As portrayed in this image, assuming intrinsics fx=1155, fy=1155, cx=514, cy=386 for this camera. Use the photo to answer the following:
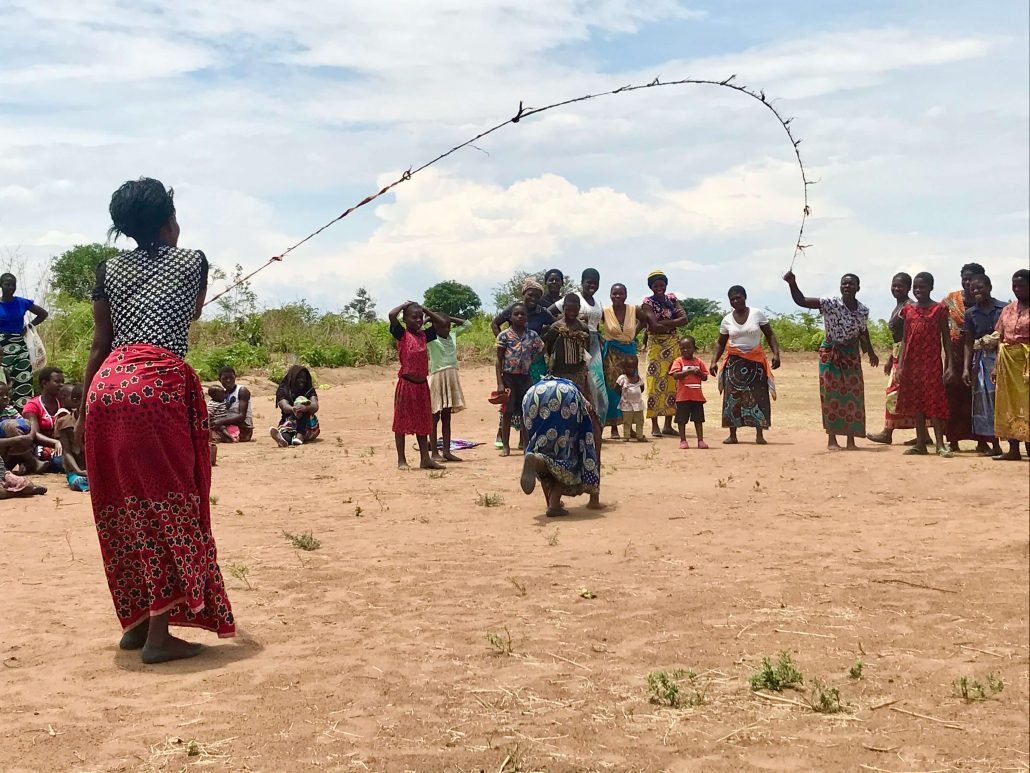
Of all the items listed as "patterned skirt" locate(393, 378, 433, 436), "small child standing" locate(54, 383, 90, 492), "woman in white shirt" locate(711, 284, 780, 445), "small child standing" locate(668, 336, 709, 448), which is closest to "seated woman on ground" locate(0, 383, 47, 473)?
"small child standing" locate(54, 383, 90, 492)

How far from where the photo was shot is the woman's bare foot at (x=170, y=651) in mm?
5008

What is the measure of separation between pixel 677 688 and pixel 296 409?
35.2ft

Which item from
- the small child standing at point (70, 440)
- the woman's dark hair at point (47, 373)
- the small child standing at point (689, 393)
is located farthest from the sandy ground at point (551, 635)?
the small child standing at point (689, 393)

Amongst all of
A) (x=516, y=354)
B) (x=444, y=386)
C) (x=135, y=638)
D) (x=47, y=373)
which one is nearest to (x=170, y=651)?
(x=135, y=638)

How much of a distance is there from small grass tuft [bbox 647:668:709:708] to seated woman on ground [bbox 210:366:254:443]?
428 inches

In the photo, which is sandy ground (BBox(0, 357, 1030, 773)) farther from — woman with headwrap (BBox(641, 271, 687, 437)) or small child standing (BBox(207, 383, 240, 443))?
small child standing (BBox(207, 383, 240, 443))

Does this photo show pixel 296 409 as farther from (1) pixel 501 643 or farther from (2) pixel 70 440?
(1) pixel 501 643

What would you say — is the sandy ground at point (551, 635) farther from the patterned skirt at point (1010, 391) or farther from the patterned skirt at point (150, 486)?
the patterned skirt at point (1010, 391)

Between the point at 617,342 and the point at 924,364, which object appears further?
the point at 617,342

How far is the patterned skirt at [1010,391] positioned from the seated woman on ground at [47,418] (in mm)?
8876

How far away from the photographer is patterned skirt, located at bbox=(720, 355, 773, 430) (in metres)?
13.1

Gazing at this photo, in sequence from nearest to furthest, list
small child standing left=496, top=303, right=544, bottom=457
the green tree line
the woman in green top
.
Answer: small child standing left=496, top=303, right=544, bottom=457 → the woman in green top → the green tree line

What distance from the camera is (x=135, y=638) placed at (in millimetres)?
5250

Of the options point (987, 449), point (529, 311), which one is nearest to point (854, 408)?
point (987, 449)
